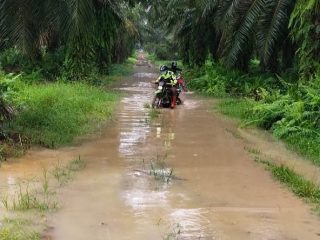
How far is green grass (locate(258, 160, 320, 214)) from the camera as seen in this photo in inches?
264

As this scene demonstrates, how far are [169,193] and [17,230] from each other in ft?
7.51

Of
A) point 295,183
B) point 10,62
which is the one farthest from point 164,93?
point 10,62

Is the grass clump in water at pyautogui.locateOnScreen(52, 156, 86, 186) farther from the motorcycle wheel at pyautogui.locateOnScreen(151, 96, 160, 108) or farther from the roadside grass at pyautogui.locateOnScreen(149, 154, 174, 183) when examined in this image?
the motorcycle wheel at pyautogui.locateOnScreen(151, 96, 160, 108)

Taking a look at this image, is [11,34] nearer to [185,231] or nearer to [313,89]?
[185,231]

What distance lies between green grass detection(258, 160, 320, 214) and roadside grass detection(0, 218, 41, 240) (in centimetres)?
335

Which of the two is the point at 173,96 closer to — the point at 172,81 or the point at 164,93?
the point at 164,93

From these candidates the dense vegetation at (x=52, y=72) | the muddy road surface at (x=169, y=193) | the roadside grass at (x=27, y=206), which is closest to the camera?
the roadside grass at (x=27, y=206)

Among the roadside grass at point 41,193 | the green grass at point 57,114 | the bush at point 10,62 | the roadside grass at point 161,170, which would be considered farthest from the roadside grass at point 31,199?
the bush at point 10,62

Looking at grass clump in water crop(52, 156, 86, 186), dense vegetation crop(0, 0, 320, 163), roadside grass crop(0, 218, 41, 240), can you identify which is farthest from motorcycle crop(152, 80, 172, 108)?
roadside grass crop(0, 218, 41, 240)

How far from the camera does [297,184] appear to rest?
7.32m

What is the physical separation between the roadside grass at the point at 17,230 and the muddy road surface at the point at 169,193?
0.63ft

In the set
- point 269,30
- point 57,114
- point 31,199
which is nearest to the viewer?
point 31,199

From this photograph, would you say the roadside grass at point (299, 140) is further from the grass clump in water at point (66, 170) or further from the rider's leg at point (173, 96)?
the grass clump in water at point (66, 170)

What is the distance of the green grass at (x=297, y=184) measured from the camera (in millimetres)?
6714
